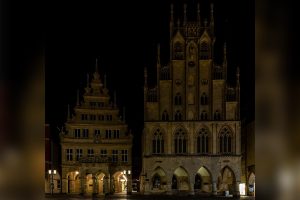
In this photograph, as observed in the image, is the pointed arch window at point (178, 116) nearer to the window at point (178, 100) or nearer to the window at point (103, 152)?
→ the window at point (178, 100)

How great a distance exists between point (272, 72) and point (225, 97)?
5088 cm

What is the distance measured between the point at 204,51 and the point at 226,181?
44.0ft

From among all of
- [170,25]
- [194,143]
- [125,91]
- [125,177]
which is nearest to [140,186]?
[125,177]

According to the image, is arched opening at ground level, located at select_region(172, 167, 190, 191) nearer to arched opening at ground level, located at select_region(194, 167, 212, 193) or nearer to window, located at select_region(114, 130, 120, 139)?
arched opening at ground level, located at select_region(194, 167, 212, 193)

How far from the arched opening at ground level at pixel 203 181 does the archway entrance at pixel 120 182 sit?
7.25 m

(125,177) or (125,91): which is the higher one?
(125,91)

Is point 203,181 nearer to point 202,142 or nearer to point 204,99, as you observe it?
point 202,142

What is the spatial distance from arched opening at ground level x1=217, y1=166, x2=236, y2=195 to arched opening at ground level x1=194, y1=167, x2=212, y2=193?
45.1 inches

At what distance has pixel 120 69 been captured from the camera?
61.4m

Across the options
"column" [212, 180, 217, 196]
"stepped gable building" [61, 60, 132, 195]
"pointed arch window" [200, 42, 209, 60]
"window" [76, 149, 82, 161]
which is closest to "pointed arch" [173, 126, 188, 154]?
"column" [212, 180, 217, 196]

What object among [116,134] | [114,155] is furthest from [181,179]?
[116,134]

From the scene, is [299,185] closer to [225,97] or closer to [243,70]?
[225,97]

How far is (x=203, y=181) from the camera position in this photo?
54.5 metres

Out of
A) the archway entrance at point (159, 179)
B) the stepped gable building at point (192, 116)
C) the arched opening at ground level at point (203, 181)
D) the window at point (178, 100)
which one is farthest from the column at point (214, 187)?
the window at point (178, 100)
